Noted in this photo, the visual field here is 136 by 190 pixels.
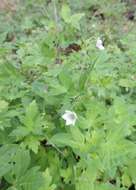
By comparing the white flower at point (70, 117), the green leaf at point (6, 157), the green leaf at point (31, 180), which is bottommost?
the green leaf at point (31, 180)

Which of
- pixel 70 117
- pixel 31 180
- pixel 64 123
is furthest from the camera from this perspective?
pixel 64 123

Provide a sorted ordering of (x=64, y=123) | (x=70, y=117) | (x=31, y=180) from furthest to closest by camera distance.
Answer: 1. (x=64, y=123)
2. (x=70, y=117)
3. (x=31, y=180)

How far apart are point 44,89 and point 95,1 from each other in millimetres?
2640

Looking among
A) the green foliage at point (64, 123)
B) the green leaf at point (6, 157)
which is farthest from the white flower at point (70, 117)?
the green leaf at point (6, 157)

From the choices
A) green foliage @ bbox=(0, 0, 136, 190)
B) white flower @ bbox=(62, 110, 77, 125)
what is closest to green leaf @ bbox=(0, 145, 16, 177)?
green foliage @ bbox=(0, 0, 136, 190)

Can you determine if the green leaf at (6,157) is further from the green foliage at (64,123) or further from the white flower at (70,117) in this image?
the white flower at (70,117)

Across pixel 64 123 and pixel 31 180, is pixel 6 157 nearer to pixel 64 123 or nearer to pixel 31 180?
pixel 31 180

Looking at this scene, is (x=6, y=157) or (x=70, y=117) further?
(x=70, y=117)

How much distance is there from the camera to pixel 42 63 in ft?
6.48

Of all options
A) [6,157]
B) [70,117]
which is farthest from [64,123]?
[6,157]

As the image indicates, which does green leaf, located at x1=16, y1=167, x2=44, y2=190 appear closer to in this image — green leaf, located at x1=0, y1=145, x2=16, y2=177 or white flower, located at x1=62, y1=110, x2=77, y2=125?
green leaf, located at x1=0, y1=145, x2=16, y2=177

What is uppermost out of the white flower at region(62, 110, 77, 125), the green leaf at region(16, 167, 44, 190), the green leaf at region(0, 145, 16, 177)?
the white flower at region(62, 110, 77, 125)

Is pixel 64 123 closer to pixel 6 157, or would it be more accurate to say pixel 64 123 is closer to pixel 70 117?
pixel 70 117

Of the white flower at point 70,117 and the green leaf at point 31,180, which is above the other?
the white flower at point 70,117
